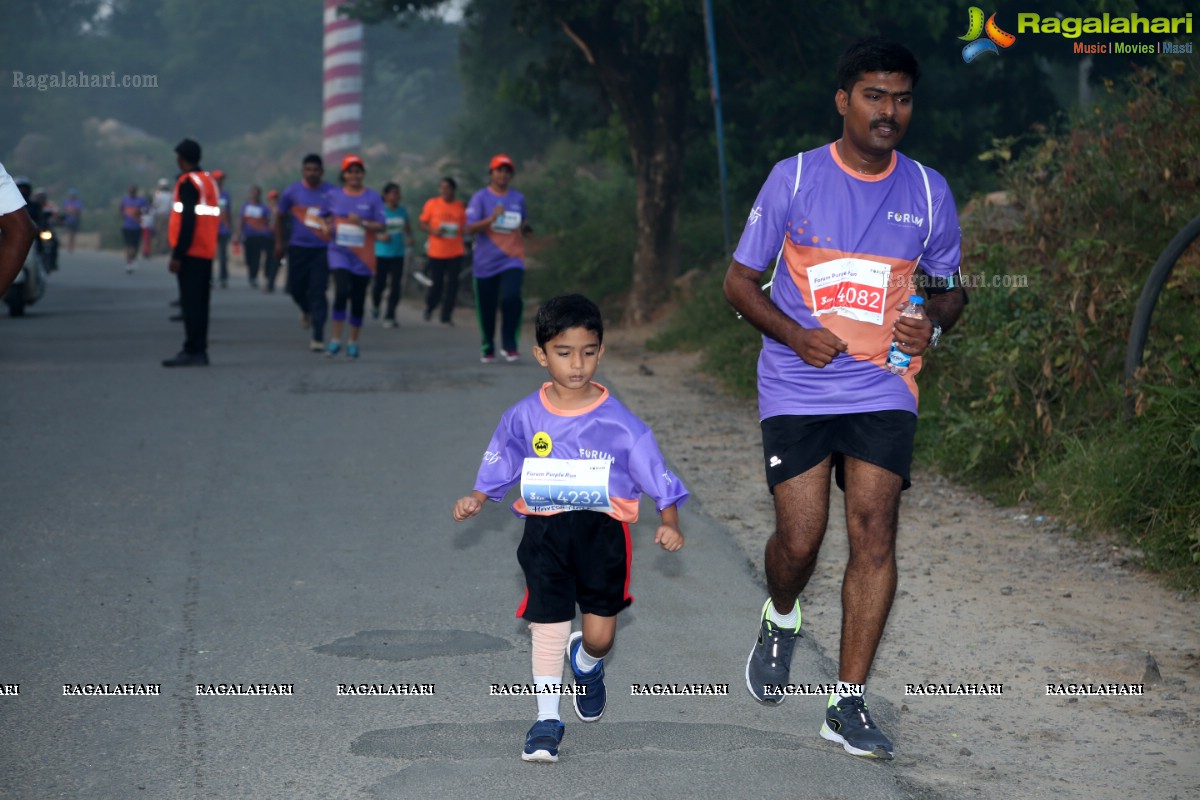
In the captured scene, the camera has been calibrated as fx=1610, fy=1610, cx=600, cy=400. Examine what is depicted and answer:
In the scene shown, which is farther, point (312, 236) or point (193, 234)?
point (312, 236)

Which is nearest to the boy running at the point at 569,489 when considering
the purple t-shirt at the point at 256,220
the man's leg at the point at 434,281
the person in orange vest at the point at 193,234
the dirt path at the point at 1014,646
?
the dirt path at the point at 1014,646

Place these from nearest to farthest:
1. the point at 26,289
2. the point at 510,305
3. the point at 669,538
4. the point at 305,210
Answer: the point at 669,538
the point at 510,305
the point at 305,210
the point at 26,289

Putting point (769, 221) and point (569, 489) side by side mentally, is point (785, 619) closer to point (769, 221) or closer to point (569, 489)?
point (569, 489)

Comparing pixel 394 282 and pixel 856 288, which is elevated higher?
pixel 856 288

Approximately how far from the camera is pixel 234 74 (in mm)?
82000

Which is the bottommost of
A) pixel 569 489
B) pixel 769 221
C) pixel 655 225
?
pixel 569 489

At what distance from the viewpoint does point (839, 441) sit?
4934mm

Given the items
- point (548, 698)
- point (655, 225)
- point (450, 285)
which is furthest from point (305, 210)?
point (548, 698)

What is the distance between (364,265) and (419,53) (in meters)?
65.8

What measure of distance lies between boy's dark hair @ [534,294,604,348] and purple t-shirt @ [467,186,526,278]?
10.6 meters

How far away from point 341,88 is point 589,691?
60.8m

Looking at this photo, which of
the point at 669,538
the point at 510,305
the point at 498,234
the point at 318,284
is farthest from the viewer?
the point at 318,284

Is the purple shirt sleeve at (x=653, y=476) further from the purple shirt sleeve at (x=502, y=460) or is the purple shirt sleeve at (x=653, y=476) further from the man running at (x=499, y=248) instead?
the man running at (x=499, y=248)

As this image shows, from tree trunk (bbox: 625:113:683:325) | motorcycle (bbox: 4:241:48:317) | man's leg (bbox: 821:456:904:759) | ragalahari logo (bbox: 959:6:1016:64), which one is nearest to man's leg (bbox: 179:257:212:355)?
tree trunk (bbox: 625:113:683:325)
